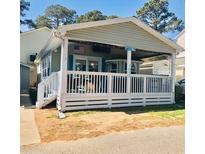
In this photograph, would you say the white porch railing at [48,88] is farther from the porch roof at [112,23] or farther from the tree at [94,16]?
the tree at [94,16]

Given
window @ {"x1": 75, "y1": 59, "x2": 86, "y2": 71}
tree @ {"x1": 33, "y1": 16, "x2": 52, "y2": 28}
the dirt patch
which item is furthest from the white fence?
tree @ {"x1": 33, "y1": 16, "x2": 52, "y2": 28}

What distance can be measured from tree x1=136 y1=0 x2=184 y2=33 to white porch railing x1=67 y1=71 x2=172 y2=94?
20.5 m

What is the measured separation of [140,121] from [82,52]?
558 centimetres

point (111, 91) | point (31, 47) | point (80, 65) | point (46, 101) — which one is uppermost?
point (31, 47)

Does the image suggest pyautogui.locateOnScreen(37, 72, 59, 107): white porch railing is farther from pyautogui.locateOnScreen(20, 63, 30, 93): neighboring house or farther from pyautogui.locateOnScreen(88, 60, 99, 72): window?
pyautogui.locateOnScreen(20, 63, 30, 93): neighboring house

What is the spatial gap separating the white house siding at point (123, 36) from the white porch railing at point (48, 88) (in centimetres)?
195

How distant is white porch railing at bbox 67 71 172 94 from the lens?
8242 millimetres

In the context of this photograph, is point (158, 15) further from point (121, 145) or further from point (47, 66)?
point (121, 145)

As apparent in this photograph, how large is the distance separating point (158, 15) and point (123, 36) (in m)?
22.3

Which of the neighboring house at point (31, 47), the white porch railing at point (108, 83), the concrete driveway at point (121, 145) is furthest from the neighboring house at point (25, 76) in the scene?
the concrete driveway at point (121, 145)

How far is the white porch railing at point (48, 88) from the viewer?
8547 mm

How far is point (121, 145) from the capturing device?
160 inches

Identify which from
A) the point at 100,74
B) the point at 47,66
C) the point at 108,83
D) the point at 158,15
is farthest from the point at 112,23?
the point at 158,15

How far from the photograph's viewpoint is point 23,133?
16.3 feet
